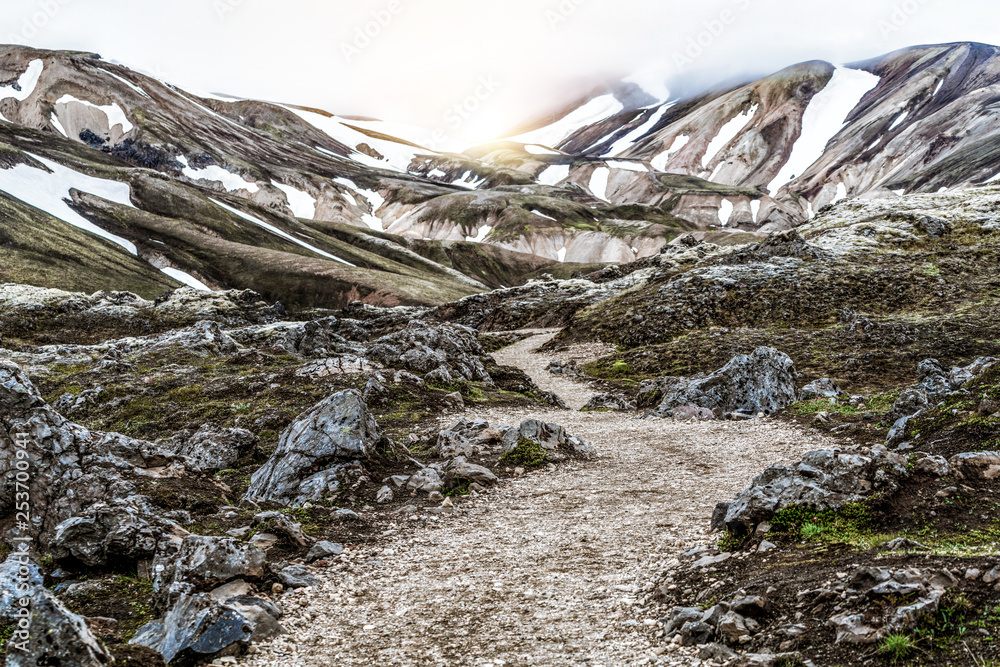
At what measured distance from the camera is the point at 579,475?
59.0 feet

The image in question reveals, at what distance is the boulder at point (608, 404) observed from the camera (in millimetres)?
30094

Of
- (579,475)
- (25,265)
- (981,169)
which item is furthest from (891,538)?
(981,169)

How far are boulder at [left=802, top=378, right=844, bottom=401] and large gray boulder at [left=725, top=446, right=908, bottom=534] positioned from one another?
15.8 m

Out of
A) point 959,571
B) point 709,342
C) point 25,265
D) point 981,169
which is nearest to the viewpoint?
point 959,571

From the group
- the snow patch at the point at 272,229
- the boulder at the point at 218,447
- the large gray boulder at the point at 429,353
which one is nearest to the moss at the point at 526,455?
the boulder at the point at 218,447

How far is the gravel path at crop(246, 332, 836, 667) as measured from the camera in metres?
8.37

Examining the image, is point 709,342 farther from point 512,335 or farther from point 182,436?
point 182,436

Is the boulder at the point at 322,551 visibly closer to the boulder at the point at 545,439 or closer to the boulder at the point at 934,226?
the boulder at the point at 545,439

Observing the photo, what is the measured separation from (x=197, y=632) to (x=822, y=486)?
1073 cm

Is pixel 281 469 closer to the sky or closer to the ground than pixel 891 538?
closer to the ground

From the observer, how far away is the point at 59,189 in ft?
373

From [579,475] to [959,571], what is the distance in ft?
38.7

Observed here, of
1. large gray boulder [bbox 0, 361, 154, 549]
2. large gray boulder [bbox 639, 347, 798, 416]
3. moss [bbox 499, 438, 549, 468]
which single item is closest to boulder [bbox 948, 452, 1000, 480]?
moss [bbox 499, 438, 549, 468]

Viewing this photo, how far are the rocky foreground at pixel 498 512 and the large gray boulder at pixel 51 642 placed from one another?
0.03 meters
